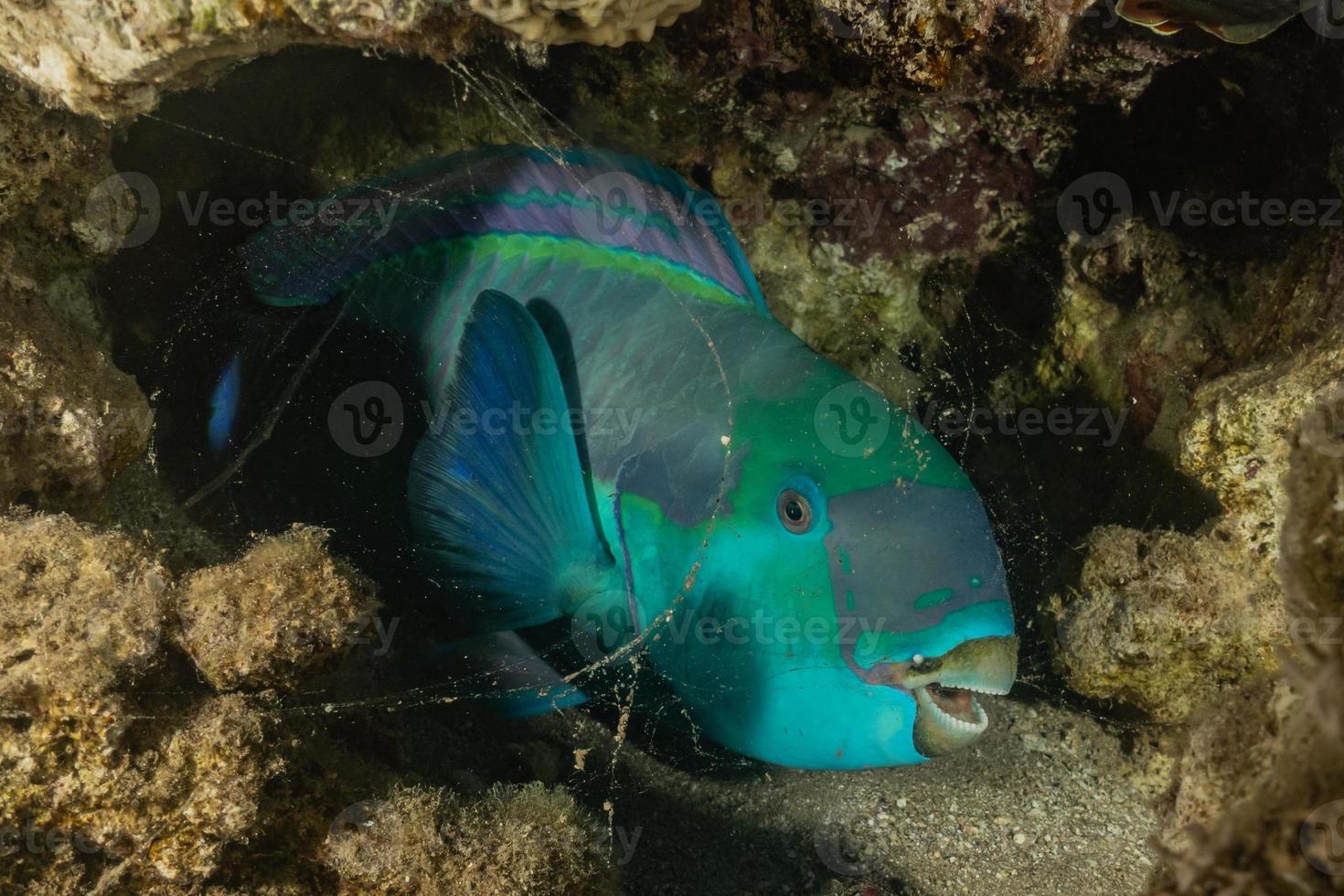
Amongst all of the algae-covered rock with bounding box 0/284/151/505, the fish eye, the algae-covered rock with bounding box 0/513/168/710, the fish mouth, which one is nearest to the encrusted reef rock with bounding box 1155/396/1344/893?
the fish mouth

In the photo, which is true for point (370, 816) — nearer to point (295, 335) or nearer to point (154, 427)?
point (154, 427)

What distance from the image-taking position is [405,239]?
10.7ft

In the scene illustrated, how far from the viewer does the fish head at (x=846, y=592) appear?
2236mm

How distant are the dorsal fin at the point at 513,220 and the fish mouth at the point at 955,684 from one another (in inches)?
54.5

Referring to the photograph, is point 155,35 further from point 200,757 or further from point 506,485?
point 200,757

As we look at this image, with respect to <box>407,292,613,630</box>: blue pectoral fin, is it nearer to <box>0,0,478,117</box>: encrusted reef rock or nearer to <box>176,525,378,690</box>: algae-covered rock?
<box>176,525,378,690</box>: algae-covered rock

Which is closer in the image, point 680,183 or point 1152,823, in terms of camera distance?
point 1152,823

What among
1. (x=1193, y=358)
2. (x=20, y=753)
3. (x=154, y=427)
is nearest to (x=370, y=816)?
(x=20, y=753)

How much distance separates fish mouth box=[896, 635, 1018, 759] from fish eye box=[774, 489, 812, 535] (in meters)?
0.48

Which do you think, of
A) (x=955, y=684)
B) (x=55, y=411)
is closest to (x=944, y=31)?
(x=955, y=684)

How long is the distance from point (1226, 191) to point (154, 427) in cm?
390

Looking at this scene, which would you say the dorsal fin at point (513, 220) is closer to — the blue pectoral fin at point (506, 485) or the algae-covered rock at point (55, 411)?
the blue pectoral fin at point (506, 485)

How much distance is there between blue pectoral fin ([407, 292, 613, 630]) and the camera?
2.69 meters

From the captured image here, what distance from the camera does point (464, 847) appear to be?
192cm
